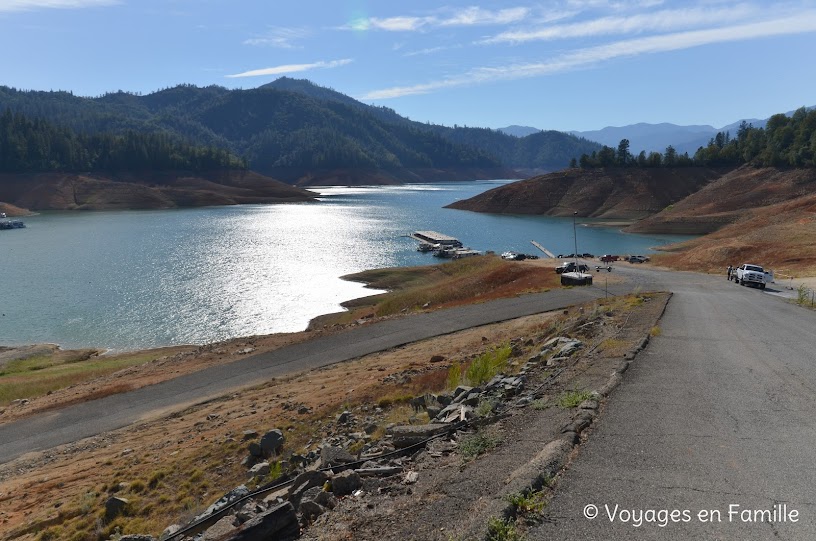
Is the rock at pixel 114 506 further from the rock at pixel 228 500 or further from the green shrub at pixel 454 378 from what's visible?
the green shrub at pixel 454 378

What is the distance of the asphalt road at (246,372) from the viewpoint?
73.0 ft

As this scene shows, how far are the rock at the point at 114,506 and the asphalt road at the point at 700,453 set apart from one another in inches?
447

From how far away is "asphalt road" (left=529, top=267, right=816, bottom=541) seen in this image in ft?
24.2

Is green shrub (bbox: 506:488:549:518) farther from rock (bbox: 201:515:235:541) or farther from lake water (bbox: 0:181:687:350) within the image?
lake water (bbox: 0:181:687:350)

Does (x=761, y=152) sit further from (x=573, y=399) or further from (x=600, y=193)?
(x=573, y=399)

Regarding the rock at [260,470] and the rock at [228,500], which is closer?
the rock at [228,500]

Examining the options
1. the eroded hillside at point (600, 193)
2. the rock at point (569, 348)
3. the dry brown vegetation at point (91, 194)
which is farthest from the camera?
the dry brown vegetation at point (91, 194)

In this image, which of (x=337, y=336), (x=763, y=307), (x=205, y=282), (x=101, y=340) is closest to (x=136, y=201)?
(x=205, y=282)

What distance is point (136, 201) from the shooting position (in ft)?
584

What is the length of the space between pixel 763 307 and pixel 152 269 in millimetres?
68532

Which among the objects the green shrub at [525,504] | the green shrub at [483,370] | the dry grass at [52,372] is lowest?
the dry grass at [52,372]

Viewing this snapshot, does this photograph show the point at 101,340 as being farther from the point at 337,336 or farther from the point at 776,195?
the point at 776,195

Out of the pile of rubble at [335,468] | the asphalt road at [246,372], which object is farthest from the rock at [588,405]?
the asphalt road at [246,372]

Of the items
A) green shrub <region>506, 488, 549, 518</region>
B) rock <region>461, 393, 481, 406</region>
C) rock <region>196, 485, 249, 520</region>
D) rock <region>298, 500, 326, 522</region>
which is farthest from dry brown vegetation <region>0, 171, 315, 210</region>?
green shrub <region>506, 488, 549, 518</region>
